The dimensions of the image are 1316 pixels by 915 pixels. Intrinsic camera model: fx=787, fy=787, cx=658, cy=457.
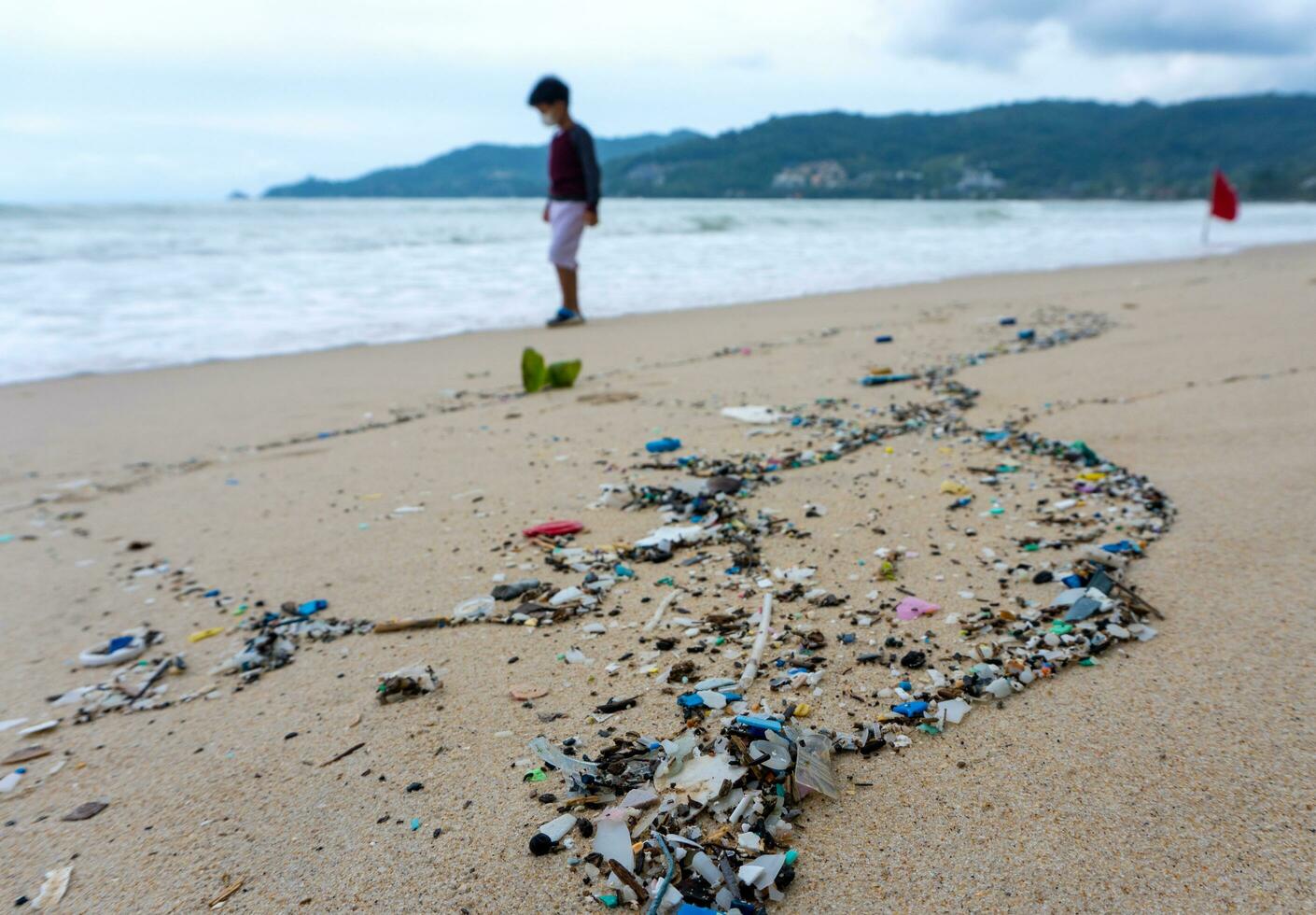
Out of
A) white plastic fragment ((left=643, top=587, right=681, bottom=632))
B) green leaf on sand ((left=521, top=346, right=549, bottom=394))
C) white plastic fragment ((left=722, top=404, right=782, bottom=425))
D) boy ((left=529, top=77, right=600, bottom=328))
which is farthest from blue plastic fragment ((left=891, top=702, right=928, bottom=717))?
boy ((left=529, top=77, right=600, bottom=328))

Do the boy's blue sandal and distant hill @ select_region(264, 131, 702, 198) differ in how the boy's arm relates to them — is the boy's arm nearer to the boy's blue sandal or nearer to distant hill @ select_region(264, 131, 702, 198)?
the boy's blue sandal

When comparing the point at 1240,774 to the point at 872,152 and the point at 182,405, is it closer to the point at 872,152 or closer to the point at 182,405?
the point at 182,405

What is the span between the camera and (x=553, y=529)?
89.8 inches

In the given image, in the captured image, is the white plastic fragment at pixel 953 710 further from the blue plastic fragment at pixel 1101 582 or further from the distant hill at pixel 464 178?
the distant hill at pixel 464 178

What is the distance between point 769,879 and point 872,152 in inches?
2816

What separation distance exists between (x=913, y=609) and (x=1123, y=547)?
59cm

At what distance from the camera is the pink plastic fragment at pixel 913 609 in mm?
1660

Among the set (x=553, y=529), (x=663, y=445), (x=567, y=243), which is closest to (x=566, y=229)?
(x=567, y=243)

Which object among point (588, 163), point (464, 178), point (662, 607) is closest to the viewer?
point (662, 607)

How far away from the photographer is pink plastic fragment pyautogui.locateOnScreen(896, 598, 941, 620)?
1.66m

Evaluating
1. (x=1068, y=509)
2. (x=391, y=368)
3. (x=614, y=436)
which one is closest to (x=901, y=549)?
(x=1068, y=509)

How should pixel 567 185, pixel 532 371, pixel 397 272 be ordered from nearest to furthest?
1. pixel 532 371
2. pixel 567 185
3. pixel 397 272

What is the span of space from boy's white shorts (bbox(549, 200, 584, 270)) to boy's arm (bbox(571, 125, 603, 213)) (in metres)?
0.13

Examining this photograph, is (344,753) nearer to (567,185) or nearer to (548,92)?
(567,185)
